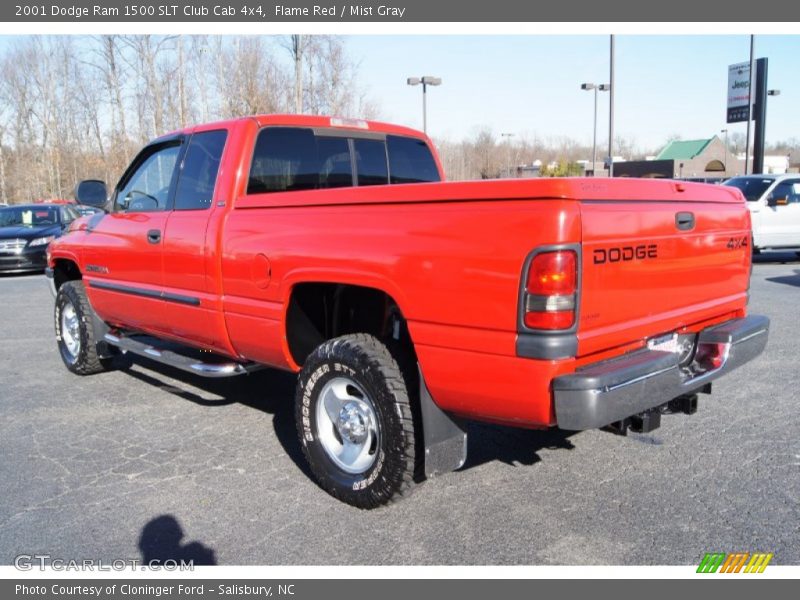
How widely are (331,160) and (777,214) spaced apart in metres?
12.4

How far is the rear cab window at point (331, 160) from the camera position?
4.47m

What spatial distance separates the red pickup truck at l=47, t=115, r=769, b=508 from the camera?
2754 millimetres

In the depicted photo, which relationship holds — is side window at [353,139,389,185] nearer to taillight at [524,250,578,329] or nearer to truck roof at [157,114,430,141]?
truck roof at [157,114,430,141]

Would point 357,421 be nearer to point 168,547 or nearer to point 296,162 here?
point 168,547

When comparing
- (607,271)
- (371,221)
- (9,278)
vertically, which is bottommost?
(9,278)

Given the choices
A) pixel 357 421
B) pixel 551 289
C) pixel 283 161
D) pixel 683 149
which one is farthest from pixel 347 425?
pixel 683 149

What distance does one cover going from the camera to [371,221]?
3.28 m

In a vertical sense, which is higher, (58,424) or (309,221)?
(309,221)

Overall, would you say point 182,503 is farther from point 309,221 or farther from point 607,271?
point 607,271

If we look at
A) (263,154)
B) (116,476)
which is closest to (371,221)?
(263,154)

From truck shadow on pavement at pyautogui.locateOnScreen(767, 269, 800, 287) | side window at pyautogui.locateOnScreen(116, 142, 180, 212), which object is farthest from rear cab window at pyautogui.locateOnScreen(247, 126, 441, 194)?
truck shadow on pavement at pyautogui.locateOnScreen(767, 269, 800, 287)

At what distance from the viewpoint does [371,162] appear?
511cm

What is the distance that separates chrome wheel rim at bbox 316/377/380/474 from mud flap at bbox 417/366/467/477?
1.11 ft

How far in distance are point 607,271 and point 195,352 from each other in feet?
14.1
